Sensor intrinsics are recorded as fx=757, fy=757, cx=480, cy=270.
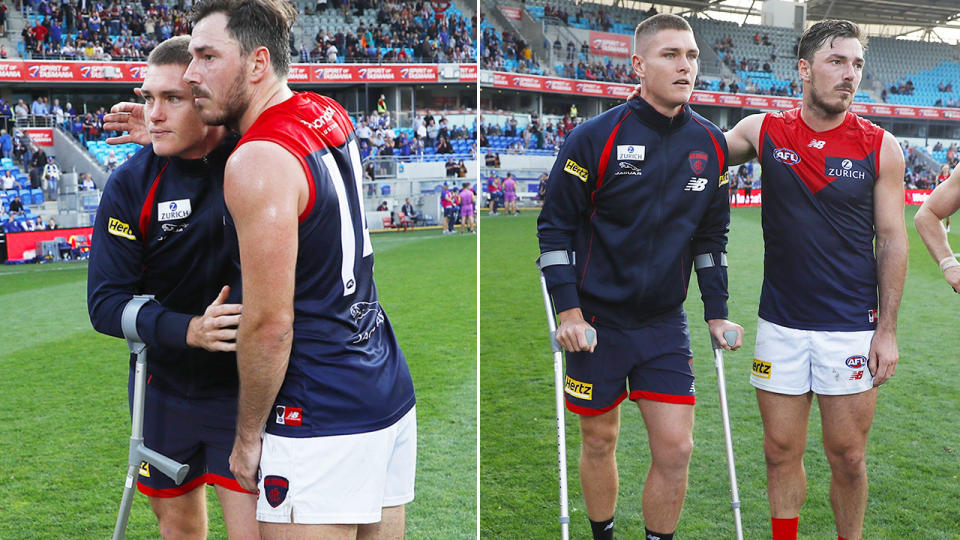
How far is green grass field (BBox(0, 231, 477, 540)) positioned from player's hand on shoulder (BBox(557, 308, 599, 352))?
5.49 feet

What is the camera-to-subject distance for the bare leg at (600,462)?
3.80m

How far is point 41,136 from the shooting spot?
90.2 ft

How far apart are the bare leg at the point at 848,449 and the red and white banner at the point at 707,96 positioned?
33.2m

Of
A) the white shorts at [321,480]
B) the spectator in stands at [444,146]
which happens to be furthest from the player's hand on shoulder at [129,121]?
the spectator in stands at [444,146]

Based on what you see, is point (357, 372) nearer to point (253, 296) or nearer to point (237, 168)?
point (253, 296)

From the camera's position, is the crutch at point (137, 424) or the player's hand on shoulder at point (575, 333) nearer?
the crutch at point (137, 424)

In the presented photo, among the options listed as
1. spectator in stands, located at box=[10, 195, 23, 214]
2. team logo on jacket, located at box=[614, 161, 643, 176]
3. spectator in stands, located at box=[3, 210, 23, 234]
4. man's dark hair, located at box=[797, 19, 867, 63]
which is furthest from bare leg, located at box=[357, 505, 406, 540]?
spectator in stands, located at box=[10, 195, 23, 214]

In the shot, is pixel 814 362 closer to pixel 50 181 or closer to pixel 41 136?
pixel 50 181

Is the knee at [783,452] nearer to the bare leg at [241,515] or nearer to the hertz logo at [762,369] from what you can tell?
the hertz logo at [762,369]

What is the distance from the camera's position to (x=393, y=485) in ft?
8.52

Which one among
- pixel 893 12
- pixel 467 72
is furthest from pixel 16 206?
pixel 893 12

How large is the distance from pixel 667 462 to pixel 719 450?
2606 mm

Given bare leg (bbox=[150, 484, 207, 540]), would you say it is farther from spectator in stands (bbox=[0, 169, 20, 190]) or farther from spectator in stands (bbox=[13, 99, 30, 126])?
spectator in stands (bbox=[13, 99, 30, 126])

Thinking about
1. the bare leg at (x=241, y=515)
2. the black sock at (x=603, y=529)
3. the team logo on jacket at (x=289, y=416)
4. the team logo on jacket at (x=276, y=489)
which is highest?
the team logo on jacket at (x=289, y=416)
